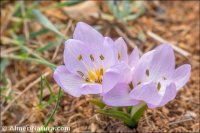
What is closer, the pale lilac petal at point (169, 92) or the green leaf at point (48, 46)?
the pale lilac petal at point (169, 92)

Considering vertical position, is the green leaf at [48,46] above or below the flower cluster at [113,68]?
above

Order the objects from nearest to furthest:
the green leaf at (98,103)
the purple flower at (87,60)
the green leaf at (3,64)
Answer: the purple flower at (87,60)
the green leaf at (98,103)
the green leaf at (3,64)

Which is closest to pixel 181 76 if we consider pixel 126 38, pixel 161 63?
pixel 161 63

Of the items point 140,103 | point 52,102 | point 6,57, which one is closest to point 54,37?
point 6,57

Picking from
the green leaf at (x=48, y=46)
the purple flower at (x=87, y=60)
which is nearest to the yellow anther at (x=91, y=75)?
the purple flower at (x=87, y=60)

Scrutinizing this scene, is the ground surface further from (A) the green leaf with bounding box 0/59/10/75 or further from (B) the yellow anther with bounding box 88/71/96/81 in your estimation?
(B) the yellow anther with bounding box 88/71/96/81

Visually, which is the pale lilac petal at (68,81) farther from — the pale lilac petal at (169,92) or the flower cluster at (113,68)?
the pale lilac petal at (169,92)

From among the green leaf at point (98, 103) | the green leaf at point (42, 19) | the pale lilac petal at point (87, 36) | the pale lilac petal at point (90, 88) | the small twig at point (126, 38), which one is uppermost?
the green leaf at point (42, 19)
